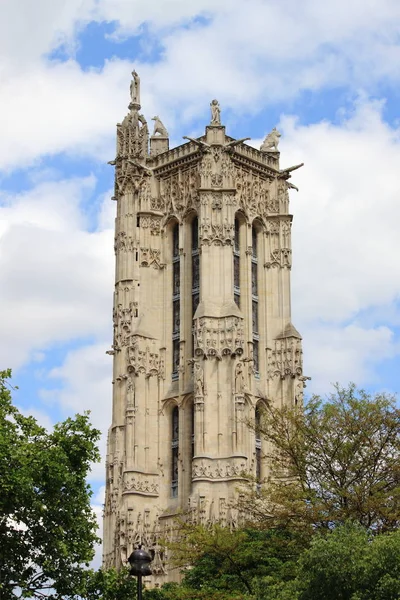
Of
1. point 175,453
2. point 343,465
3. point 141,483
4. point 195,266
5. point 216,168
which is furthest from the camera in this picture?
point 195,266

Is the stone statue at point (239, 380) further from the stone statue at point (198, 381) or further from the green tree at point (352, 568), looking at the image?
the green tree at point (352, 568)

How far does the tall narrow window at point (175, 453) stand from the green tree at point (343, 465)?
24025 mm

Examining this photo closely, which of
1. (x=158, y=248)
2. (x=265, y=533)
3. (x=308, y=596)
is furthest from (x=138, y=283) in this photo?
(x=308, y=596)

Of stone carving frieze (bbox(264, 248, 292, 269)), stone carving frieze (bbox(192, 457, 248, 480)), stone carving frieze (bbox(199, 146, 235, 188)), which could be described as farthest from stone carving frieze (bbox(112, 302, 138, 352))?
stone carving frieze (bbox(192, 457, 248, 480))

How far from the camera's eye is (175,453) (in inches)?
2616

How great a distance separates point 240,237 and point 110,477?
14372 mm

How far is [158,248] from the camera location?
70.3 meters

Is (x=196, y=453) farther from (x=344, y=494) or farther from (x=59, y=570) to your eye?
(x=59, y=570)

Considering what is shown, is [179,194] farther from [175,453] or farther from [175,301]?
[175,453]

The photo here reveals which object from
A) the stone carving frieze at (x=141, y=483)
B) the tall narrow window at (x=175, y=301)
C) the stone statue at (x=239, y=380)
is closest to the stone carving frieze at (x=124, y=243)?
the tall narrow window at (x=175, y=301)

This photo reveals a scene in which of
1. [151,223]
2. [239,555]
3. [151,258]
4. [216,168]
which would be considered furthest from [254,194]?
[239,555]

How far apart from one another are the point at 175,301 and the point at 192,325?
241 cm

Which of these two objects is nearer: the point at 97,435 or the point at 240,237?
the point at 97,435

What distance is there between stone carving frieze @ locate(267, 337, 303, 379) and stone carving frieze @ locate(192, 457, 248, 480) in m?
7.40
